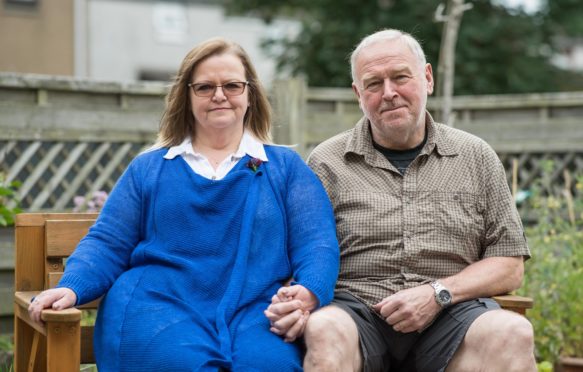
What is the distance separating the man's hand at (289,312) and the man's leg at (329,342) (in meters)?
0.03

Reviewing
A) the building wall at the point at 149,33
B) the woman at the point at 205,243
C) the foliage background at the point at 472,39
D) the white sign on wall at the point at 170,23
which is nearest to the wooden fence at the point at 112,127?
the woman at the point at 205,243

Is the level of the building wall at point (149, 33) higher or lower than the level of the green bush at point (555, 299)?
higher

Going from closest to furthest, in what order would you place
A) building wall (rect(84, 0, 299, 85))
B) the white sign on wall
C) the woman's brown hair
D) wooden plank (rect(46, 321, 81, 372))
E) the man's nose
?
wooden plank (rect(46, 321, 81, 372)) → the woman's brown hair → the man's nose → building wall (rect(84, 0, 299, 85)) → the white sign on wall

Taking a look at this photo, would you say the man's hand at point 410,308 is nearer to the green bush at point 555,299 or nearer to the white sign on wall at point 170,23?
the green bush at point 555,299

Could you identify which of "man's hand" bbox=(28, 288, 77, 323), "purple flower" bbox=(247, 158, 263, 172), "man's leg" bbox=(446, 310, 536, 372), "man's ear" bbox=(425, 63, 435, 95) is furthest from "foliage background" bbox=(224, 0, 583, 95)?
"man's hand" bbox=(28, 288, 77, 323)

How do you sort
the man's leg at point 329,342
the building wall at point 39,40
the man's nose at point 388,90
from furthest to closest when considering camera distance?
the building wall at point 39,40 < the man's nose at point 388,90 < the man's leg at point 329,342

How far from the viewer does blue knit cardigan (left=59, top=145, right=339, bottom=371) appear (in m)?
3.08

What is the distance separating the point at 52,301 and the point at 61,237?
0.52m

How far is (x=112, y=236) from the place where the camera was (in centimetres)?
325

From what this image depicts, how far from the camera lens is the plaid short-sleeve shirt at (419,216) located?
3.46 meters

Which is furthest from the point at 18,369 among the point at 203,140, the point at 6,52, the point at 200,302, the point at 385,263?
the point at 6,52

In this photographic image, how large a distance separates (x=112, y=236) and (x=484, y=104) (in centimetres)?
416

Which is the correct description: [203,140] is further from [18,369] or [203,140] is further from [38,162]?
[38,162]

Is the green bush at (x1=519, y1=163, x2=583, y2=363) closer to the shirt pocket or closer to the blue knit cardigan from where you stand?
the shirt pocket
